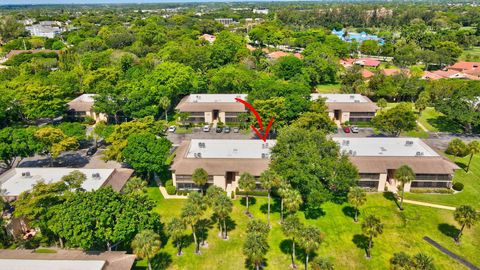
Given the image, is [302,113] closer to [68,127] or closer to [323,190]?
[323,190]

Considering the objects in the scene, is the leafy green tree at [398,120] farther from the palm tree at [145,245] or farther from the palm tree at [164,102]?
the palm tree at [145,245]

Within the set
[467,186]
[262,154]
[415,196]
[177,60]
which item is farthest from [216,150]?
A: [177,60]

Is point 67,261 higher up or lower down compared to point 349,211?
higher up

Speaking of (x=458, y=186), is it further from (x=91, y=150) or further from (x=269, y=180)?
(x=91, y=150)

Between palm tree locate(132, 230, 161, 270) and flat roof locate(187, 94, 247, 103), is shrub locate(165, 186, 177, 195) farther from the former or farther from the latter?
flat roof locate(187, 94, 247, 103)

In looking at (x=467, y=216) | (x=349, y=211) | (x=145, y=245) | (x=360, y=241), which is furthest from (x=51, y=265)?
(x=467, y=216)

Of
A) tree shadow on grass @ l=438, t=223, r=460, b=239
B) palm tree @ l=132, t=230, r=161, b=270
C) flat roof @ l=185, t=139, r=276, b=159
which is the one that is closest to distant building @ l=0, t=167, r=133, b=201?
flat roof @ l=185, t=139, r=276, b=159
